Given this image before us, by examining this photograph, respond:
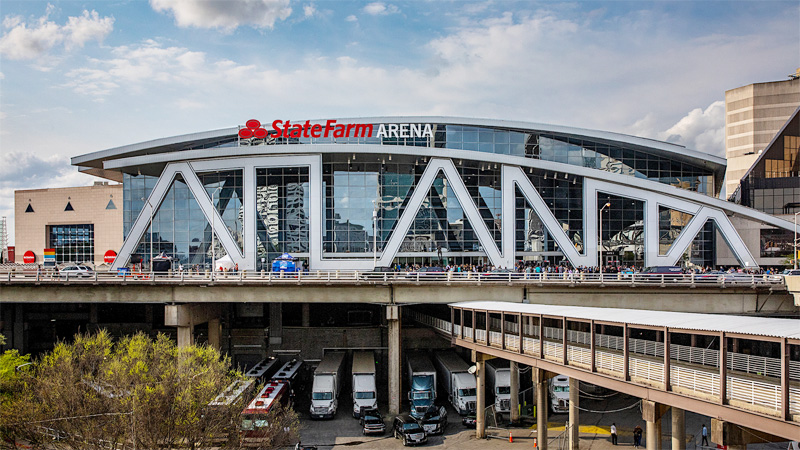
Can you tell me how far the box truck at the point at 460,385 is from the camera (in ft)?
134

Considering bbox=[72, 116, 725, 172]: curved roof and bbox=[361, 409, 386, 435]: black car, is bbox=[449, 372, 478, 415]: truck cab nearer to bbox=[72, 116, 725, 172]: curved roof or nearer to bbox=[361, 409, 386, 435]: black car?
bbox=[361, 409, 386, 435]: black car

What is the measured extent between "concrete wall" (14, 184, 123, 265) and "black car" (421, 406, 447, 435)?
60.9 metres

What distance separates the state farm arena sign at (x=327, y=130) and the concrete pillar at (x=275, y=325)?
20752 mm

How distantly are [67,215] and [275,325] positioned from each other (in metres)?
44.9

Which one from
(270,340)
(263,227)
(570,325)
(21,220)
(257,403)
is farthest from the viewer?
(21,220)

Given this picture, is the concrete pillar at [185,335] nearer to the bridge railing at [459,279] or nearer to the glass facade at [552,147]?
the bridge railing at [459,279]

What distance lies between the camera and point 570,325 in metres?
38.9

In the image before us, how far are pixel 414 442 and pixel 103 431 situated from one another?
17397 mm

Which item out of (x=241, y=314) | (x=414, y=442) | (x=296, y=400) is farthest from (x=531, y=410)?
(x=241, y=314)

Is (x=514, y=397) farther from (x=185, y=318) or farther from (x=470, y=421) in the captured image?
(x=185, y=318)

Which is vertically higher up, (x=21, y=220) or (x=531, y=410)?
(x=21, y=220)

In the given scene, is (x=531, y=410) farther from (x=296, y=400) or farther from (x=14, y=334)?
(x=14, y=334)

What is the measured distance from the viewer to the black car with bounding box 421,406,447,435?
3759 centimetres

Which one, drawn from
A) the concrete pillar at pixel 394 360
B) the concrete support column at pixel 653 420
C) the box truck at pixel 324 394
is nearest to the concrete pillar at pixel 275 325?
the box truck at pixel 324 394
